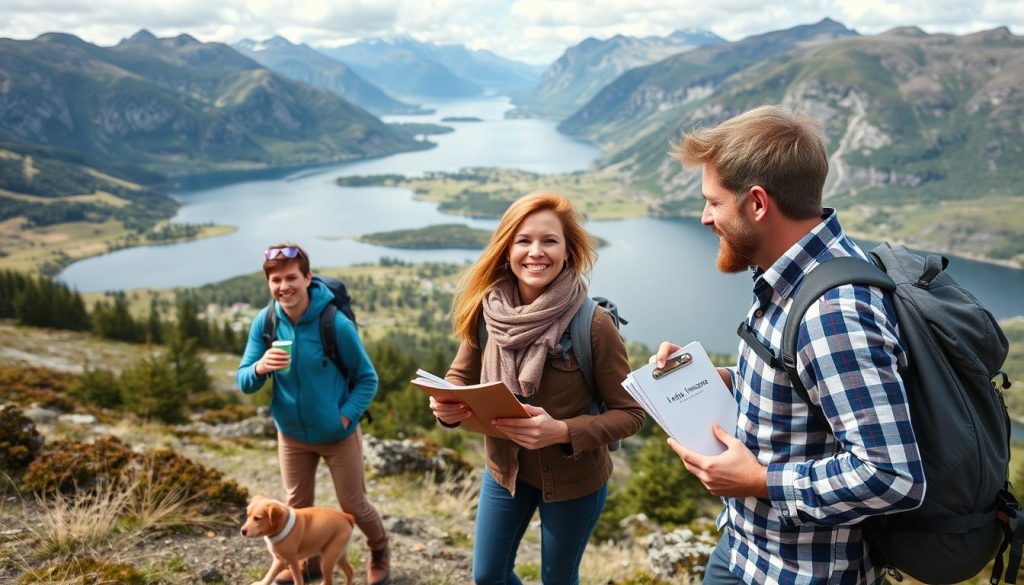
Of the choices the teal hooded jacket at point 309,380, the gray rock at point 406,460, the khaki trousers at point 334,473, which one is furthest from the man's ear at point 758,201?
the gray rock at point 406,460

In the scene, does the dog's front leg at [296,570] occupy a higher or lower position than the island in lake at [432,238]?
higher

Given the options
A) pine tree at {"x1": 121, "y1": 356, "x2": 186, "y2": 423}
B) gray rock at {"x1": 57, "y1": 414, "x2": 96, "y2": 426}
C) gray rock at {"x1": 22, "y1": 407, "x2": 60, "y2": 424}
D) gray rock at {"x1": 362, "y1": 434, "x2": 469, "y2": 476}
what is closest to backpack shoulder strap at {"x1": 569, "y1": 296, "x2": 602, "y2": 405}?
gray rock at {"x1": 362, "y1": 434, "x2": 469, "y2": 476}

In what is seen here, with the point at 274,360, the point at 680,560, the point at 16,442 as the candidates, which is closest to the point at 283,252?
the point at 274,360

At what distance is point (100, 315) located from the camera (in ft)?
101

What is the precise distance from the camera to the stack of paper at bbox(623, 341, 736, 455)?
7.38 ft

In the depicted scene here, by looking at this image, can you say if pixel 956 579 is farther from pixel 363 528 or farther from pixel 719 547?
pixel 363 528

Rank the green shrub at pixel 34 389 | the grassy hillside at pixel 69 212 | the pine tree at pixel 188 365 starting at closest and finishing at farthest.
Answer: the green shrub at pixel 34 389
the pine tree at pixel 188 365
the grassy hillside at pixel 69 212

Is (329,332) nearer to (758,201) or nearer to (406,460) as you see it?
(758,201)

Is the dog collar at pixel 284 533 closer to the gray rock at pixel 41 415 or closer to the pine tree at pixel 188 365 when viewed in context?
the gray rock at pixel 41 415

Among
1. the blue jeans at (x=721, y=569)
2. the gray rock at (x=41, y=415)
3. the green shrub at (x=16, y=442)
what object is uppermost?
the blue jeans at (x=721, y=569)

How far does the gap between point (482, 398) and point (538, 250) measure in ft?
2.61

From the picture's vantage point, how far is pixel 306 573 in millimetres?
4277

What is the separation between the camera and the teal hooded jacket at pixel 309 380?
408cm

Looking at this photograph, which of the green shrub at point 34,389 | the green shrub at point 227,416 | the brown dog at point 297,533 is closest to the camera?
the brown dog at point 297,533
